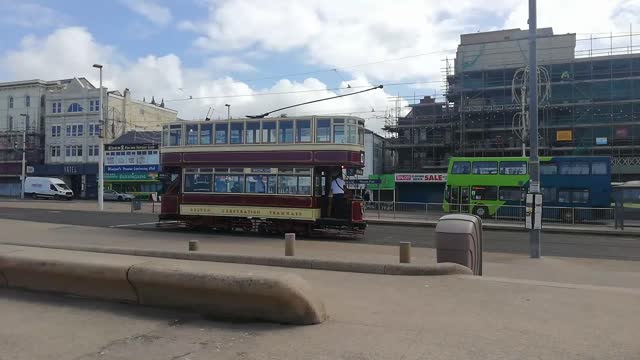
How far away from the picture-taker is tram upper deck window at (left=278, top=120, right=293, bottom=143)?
2019cm

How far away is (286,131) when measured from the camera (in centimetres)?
2027

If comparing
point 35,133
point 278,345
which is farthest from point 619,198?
point 35,133

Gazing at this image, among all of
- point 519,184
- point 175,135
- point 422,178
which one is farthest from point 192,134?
point 422,178

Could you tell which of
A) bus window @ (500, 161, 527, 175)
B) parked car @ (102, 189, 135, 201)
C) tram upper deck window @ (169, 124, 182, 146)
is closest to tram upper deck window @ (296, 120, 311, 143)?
tram upper deck window @ (169, 124, 182, 146)

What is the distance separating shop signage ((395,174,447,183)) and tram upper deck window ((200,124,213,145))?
34082 millimetres

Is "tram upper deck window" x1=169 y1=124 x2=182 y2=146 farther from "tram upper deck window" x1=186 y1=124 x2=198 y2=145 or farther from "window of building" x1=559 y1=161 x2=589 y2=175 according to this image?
"window of building" x1=559 y1=161 x2=589 y2=175

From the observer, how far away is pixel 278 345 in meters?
5.58

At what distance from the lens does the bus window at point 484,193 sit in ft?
110

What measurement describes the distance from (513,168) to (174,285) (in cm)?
3001

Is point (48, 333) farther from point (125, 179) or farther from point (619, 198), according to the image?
point (125, 179)

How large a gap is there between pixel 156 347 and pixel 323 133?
48.5 ft

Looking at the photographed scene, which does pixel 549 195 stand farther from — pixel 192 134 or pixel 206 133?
pixel 192 134

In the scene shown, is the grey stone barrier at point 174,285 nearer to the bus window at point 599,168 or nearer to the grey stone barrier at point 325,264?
the grey stone barrier at point 325,264

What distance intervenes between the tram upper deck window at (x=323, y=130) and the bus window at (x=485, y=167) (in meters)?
17.4
